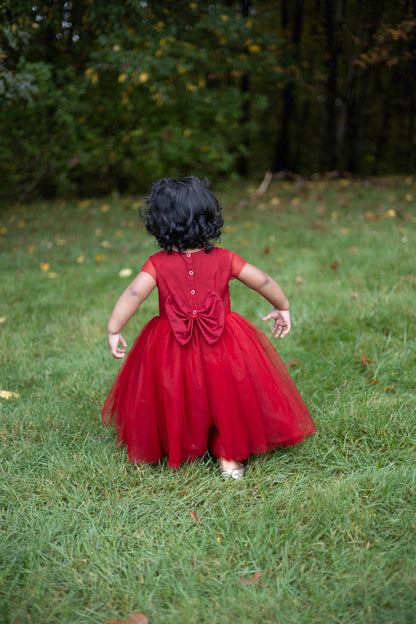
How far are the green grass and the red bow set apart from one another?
64cm

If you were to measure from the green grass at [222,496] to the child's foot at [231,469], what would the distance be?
2.0 inches

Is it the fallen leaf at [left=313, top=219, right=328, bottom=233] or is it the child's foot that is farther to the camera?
the fallen leaf at [left=313, top=219, right=328, bottom=233]

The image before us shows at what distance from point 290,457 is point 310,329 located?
1.41 m

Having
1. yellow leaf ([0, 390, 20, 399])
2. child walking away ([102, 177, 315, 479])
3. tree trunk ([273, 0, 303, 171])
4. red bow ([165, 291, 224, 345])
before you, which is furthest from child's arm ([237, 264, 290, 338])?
tree trunk ([273, 0, 303, 171])

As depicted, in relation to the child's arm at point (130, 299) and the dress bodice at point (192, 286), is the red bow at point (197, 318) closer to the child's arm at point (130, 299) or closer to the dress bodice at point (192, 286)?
the dress bodice at point (192, 286)

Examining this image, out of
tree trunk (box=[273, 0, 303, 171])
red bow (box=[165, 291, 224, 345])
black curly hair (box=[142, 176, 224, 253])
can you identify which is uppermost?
tree trunk (box=[273, 0, 303, 171])

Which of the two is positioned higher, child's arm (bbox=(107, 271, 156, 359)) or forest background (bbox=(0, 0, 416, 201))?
forest background (bbox=(0, 0, 416, 201))

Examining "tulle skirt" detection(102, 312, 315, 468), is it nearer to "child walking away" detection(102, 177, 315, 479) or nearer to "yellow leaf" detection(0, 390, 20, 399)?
"child walking away" detection(102, 177, 315, 479)

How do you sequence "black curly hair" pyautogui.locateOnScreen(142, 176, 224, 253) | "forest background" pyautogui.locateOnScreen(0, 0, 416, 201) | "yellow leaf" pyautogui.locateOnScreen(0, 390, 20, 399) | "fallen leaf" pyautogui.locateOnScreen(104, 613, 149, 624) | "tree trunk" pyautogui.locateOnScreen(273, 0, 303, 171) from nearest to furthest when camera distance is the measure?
"fallen leaf" pyautogui.locateOnScreen(104, 613, 149, 624), "black curly hair" pyautogui.locateOnScreen(142, 176, 224, 253), "yellow leaf" pyautogui.locateOnScreen(0, 390, 20, 399), "forest background" pyautogui.locateOnScreen(0, 0, 416, 201), "tree trunk" pyautogui.locateOnScreen(273, 0, 303, 171)

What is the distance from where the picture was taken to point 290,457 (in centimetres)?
229

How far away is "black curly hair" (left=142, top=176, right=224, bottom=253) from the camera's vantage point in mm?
1991

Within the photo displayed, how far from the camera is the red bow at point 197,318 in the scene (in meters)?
2.05

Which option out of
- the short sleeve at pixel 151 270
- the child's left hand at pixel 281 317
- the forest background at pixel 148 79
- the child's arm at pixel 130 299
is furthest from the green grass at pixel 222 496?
the forest background at pixel 148 79

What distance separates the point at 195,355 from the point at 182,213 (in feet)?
1.99
